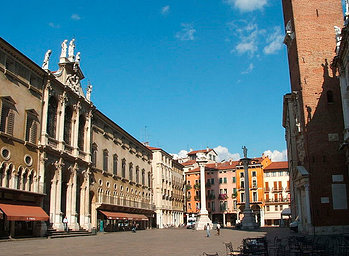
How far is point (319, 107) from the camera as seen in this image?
32875 millimetres

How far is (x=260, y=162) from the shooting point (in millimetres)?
88938

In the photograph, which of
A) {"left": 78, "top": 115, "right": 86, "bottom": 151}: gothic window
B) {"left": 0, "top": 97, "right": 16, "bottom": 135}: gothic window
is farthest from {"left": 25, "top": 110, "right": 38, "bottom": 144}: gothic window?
{"left": 78, "top": 115, "right": 86, "bottom": 151}: gothic window

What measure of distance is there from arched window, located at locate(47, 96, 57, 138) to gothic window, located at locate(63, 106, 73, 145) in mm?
2162

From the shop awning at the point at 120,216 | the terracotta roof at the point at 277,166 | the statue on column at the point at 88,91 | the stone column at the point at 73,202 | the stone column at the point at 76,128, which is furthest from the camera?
the terracotta roof at the point at 277,166

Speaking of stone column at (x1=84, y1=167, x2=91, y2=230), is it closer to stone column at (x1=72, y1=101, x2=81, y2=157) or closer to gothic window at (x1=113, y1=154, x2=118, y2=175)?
stone column at (x1=72, y1=101, x2=81, y2=157)

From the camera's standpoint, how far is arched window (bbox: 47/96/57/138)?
35.8 m

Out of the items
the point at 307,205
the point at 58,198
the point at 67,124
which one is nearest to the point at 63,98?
the point at 67,124

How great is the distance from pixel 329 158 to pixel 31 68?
25398mm

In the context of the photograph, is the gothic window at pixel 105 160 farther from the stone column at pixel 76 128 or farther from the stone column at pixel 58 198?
the stone column at pixel 58 198

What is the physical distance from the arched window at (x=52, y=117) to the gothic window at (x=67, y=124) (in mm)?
2162

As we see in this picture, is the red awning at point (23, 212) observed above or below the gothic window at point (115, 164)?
below

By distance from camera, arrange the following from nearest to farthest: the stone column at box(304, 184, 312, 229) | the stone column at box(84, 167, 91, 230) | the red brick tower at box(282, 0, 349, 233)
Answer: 1. the red brick tower at box(282, 0, 349, 233)
2. the stone column at box(304, 184, 312, 229)
3. the stone column at box(84, 167, 91, 230)

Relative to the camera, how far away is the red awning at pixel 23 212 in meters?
26.6

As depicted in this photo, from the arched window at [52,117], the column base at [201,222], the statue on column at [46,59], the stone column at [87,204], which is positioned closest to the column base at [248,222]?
the column base at [201,222]
